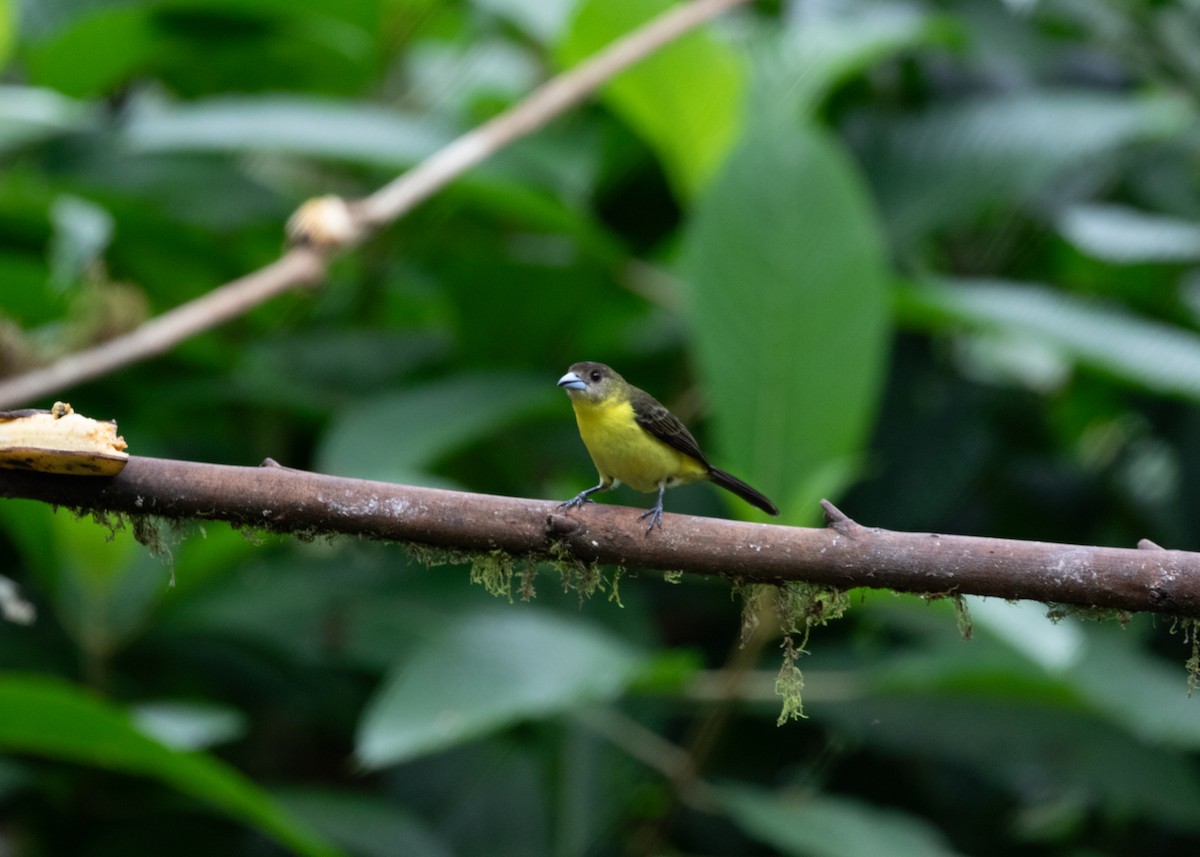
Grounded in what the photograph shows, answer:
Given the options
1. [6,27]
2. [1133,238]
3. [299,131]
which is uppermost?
[6,27]

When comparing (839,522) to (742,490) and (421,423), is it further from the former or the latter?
(421,423)

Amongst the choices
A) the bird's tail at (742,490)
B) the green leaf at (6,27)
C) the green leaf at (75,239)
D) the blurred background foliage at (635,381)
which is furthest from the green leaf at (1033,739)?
the green leaf at (6,27)

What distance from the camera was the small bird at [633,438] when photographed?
2461 mm

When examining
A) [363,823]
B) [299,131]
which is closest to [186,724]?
[363,823]

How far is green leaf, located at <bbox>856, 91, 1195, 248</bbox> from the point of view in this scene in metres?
3.62

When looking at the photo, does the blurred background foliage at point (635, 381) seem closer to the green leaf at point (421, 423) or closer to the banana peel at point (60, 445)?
the green leaf at point (421, 423)

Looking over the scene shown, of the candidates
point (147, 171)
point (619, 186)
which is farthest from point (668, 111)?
point (147, 171)

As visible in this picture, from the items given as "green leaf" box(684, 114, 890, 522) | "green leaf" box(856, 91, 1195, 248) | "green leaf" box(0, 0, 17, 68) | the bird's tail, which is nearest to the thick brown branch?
the bird's tail

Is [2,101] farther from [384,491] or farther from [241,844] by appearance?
[384,491]

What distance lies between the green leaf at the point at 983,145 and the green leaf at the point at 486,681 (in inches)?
68.6

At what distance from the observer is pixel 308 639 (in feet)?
10.5

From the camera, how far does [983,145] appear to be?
3.80 meters

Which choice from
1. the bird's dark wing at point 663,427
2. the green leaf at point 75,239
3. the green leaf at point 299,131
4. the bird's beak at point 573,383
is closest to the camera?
the bird's dark wing at point 663,427

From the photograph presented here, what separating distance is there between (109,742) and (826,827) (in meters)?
1.51
